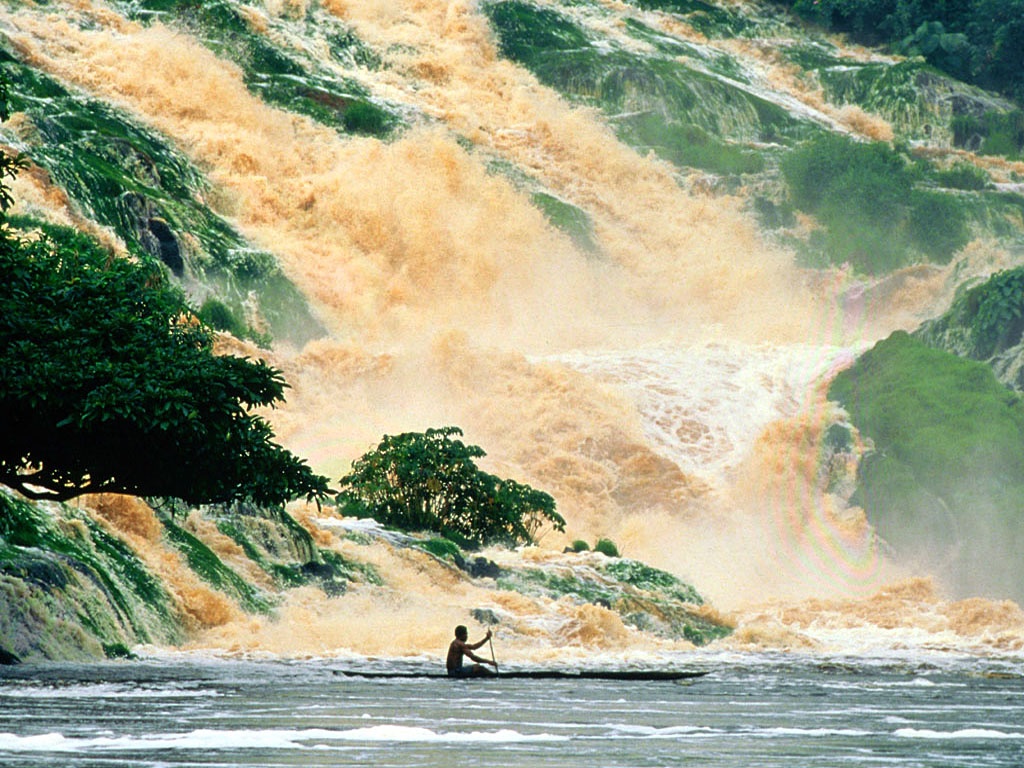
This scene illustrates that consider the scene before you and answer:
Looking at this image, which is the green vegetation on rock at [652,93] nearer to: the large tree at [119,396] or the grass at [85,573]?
the grass at [85,573]

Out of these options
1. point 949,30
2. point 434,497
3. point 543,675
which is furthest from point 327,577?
point 949,30

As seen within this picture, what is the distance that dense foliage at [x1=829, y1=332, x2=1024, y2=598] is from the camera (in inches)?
2271

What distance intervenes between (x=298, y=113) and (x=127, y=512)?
166 ft

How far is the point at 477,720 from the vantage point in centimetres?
2094

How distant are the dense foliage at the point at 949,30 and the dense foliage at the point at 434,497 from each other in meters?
70.2

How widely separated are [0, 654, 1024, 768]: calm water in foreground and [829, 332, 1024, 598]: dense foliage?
28.9 meters

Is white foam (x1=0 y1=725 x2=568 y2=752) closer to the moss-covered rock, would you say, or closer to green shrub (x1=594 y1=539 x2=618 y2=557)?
the moss-covered rock

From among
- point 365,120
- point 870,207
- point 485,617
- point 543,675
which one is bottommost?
point 485,617

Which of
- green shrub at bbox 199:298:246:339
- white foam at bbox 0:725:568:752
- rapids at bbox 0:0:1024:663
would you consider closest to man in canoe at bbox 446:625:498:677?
rapids at bbox 0:0:1024:663

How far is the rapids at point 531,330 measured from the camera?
4694 cm

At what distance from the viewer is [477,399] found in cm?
6303

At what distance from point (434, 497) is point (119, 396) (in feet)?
78.8

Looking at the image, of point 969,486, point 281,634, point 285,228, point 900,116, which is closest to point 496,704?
point 281,634

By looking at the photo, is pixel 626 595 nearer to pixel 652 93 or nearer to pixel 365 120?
pixel 365 120
